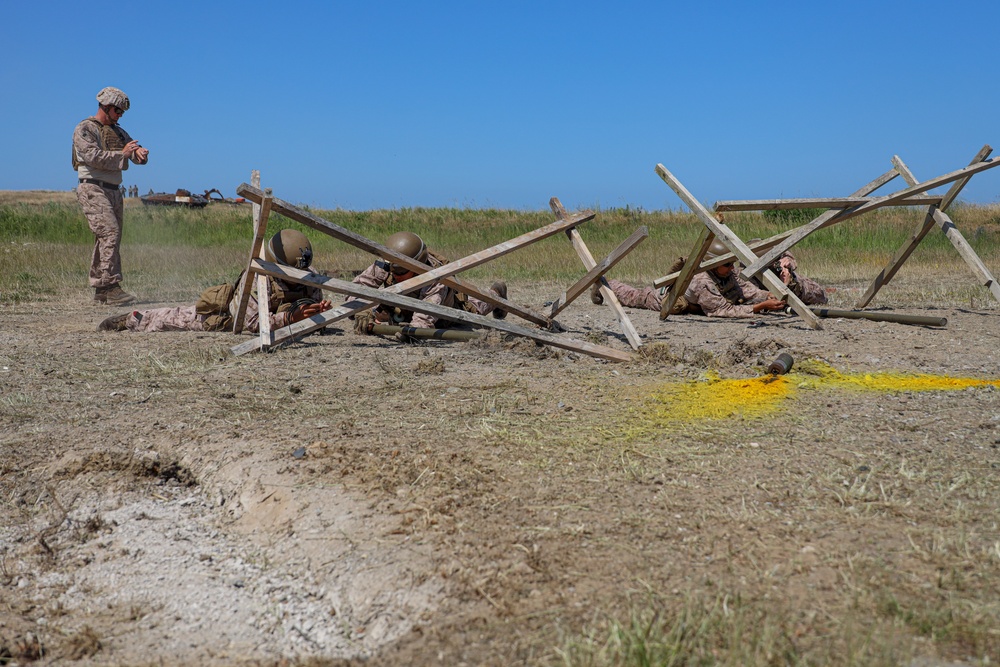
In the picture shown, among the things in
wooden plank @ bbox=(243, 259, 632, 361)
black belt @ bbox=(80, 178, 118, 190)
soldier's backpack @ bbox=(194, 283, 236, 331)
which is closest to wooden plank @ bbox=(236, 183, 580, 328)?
wooden plank @ bbox=(243, 259, 632, 361)

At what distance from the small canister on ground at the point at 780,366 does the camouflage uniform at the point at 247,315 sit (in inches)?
175

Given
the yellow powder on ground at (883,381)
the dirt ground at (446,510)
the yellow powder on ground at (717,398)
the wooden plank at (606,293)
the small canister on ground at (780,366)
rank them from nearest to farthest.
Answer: the dirt ground at (446,510), the yellow powder on ground at (717,398), the yellow powder on ground at (883,381), the small canister on ground at (780,366), the wooden plank at (606,293)

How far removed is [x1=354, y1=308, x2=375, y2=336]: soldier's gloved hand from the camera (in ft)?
29.4

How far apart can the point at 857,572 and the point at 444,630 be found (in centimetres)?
155

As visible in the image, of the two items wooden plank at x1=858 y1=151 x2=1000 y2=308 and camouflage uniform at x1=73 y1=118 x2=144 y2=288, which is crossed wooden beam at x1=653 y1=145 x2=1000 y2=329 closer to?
wooden plank at x1=858 y1=151 x2=1000 y2=308

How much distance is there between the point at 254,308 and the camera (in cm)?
913

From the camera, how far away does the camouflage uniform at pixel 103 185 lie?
11.0 m

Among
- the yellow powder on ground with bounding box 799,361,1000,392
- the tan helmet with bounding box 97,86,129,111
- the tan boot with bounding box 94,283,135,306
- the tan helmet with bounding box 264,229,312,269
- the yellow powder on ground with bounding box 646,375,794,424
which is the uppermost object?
the tan helmet with bounding box 97,86,129,111

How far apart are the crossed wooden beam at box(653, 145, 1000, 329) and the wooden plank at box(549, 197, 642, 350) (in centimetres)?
114

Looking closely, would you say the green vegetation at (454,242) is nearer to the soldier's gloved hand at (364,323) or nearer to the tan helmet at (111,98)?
the tan helmet at (111,98)

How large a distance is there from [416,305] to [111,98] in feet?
19.3

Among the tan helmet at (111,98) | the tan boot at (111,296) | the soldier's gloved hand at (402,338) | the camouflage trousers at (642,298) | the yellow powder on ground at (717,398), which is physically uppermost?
the tan helmet at (111,98)

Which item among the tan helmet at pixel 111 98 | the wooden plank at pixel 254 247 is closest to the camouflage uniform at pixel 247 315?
the wooden plank at pixel 254 247

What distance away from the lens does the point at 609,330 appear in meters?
9.50
